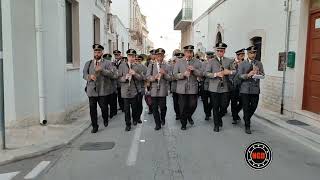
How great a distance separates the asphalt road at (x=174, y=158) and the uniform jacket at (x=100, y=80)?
2.99 ft

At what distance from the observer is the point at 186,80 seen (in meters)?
8.80

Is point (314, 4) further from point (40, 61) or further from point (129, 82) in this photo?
point (40, 61)

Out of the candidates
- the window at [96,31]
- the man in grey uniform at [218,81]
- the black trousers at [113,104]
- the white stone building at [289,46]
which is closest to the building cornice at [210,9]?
the white stone building at [289,46]

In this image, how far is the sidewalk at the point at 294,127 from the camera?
7781mm

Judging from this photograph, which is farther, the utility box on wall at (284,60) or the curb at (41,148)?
the utility box on wall at (284,60)

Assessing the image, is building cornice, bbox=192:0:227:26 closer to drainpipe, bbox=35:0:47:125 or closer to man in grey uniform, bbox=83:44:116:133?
man in grey uniform, bbox=83:44:116:133

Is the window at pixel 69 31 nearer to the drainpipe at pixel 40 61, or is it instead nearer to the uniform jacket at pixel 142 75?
the drainpipe at pixel 40 61

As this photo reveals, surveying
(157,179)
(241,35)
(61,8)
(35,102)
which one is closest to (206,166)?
(157,179)

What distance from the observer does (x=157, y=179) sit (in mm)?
5273

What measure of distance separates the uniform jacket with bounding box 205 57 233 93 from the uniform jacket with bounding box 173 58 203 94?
0.82 ft

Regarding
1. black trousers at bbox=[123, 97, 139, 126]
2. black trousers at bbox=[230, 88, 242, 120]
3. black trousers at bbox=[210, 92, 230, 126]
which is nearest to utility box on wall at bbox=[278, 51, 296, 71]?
black trousers at bbox=[230, 88, 242, 120]

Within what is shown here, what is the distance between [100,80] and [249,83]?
3.30m

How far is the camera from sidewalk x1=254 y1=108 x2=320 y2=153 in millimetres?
7781

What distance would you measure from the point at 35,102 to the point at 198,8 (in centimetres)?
2257
